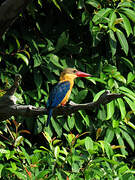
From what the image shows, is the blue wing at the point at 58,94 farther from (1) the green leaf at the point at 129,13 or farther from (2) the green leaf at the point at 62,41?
(1) the green leaf at the point at 129,13

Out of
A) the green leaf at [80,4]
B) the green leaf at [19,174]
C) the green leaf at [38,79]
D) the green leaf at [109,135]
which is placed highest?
the green leaf at [80,4]

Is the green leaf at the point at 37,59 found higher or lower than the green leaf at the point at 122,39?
higher

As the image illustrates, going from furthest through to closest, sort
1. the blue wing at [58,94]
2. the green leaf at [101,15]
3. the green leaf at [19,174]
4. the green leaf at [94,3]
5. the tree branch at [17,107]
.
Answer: the green leaf at [94,3] < the green leaf at [101,15] < the blue wing at [58,94] < the green leaf at [19,174] < the tree branch at [17,107]

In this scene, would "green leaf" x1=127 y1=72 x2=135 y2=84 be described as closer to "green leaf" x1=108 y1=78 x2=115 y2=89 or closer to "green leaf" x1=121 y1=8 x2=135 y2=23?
"green leaf" x1=108 y1=78 x2=115 y2=89

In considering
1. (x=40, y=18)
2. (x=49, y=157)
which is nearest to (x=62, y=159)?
(x=49, y=157)

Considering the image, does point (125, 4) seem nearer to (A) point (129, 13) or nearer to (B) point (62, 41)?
(A) point (129, 13)

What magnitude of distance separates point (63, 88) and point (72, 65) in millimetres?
435

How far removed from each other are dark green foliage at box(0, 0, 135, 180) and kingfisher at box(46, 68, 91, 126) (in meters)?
0.12

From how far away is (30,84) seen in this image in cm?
396

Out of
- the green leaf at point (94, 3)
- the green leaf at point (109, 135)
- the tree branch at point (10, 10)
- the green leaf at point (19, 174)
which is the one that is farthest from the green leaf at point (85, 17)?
the tree branch at point (10, 10)

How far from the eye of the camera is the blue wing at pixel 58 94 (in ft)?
10.8

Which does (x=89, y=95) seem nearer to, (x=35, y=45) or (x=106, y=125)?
(x=106, y=125)

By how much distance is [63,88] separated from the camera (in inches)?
142

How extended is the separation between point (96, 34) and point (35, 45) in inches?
24.8
